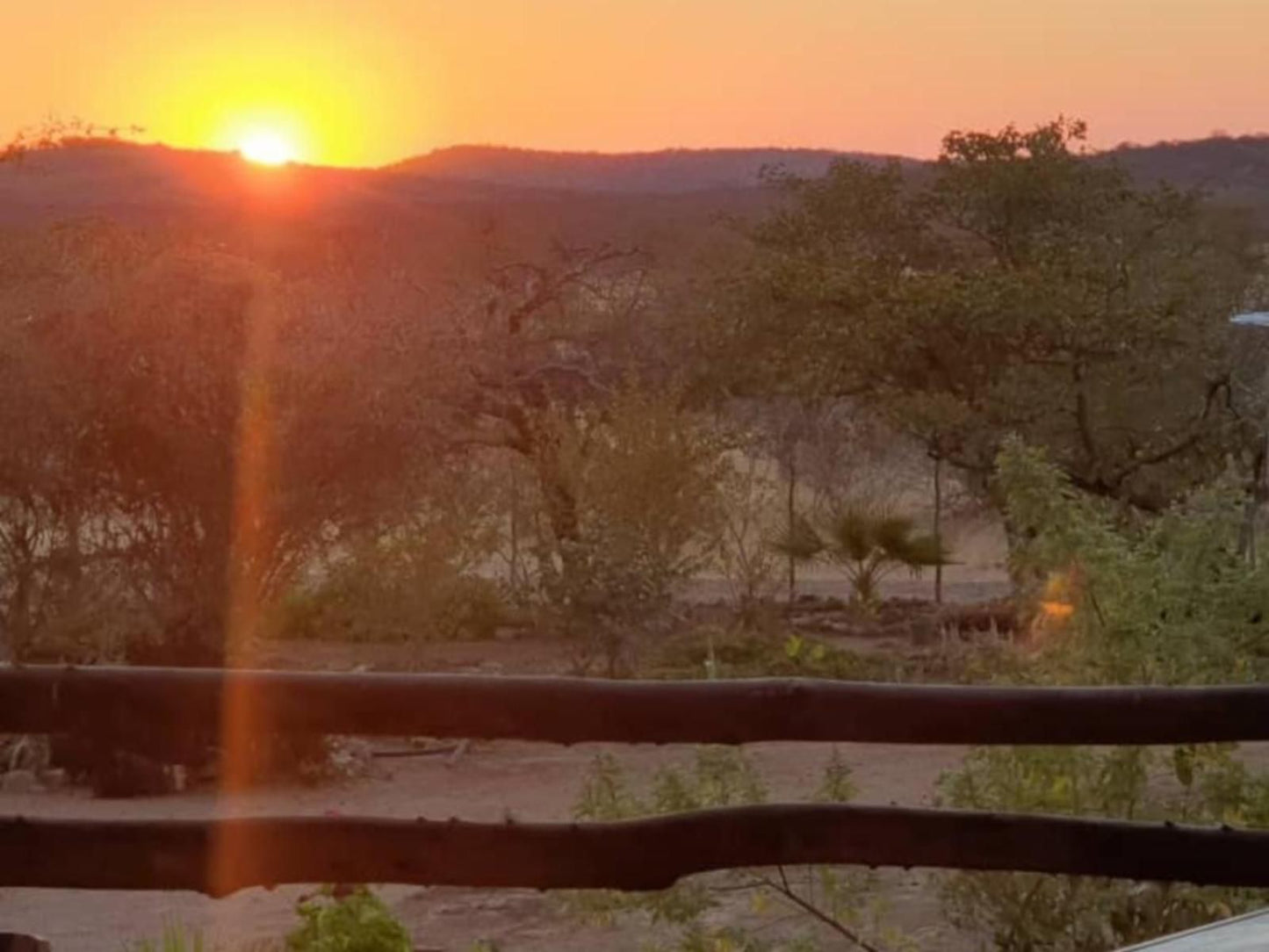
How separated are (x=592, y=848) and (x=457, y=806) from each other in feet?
28.8

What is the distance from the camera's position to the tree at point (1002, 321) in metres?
20.6

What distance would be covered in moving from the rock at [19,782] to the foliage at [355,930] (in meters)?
8.26

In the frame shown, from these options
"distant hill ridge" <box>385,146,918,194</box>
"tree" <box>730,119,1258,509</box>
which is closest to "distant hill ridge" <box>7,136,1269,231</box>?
"distant hill ridge" <box>385,146,918,194</box>

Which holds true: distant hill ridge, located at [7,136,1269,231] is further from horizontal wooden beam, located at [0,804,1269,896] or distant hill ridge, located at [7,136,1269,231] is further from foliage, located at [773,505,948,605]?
horizontal wooden beam, located at [0,804,1269,896]

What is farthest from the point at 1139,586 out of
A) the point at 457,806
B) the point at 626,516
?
the point at 626,516

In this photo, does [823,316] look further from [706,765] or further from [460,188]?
[460,188]

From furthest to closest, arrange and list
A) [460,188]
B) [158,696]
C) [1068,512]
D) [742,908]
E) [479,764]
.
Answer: [460,188]
[479,764]
[742,908]
[1068,512]
[158,696]

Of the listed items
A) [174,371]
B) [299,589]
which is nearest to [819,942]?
[174,371]

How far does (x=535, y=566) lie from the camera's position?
2019 centimetres

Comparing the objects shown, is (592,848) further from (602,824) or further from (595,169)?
(595,169)

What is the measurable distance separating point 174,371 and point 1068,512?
8.76m

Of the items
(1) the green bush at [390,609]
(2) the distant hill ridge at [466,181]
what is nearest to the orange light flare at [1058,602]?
(1) the green bush at [390,609]

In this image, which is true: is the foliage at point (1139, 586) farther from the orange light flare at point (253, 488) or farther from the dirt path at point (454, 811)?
the orange light flare at point (253, 488)

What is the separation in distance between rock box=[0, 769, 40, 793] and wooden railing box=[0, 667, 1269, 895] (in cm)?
1008
